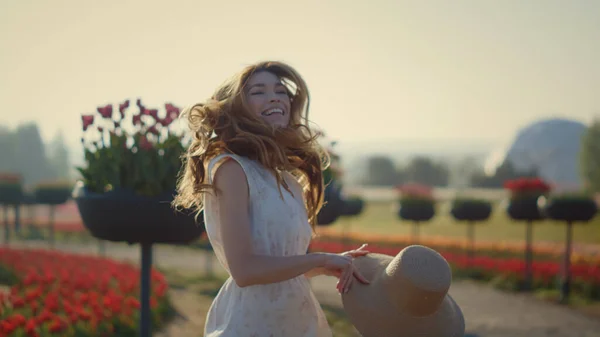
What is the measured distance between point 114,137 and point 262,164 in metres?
2.28

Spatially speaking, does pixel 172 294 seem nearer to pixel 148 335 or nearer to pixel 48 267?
pixel 48 267

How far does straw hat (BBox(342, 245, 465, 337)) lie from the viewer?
1872 millimetres

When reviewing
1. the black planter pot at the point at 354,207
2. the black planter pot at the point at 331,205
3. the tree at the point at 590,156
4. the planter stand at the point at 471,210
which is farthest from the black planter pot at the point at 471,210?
the tree at the point at 590,156

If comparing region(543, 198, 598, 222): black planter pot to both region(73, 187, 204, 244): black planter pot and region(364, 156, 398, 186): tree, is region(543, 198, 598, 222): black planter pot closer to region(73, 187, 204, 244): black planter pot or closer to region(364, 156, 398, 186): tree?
region(73, 187, 204, 244): black planter pot

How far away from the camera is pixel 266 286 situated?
203cm

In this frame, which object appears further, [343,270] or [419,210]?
[419,210]

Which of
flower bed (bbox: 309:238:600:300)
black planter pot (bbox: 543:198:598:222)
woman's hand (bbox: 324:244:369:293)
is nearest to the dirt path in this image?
flower bed (bbox: 309:238:600:300)

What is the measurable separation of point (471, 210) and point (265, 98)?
32.6 ft

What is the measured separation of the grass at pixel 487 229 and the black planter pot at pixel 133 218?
1259cm

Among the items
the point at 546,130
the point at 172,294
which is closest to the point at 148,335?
the point at 172,294

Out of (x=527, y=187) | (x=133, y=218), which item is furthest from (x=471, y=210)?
(x=133, y=218)

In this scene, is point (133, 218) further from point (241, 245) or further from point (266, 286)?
point (241, 245)

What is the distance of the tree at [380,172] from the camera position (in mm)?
51719

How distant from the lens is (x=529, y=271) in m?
9.59
